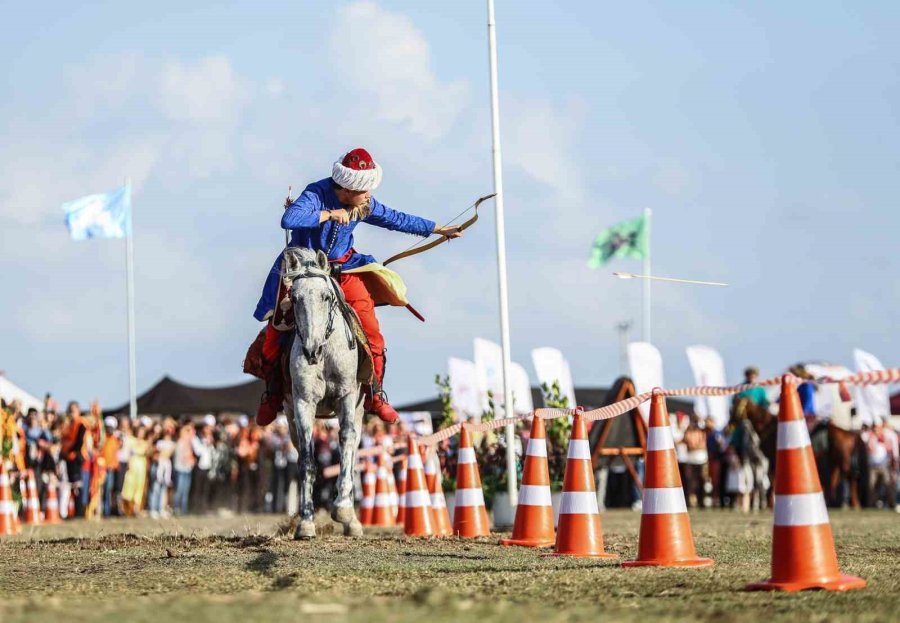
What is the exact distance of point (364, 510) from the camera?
76.0 ft

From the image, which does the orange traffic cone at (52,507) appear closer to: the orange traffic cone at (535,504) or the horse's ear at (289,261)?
the horse's ear at (289,261)

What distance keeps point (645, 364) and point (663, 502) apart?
1985 centimetres

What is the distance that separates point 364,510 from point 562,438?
20.3 feet

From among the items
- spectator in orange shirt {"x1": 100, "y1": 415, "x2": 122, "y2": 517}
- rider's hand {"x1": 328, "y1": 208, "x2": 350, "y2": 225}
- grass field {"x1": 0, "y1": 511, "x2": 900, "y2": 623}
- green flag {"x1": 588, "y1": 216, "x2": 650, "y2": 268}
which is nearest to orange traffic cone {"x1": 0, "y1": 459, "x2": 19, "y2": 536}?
grass field {"x1": 0, "y1": 511, "x2": 900, "y2": 623}

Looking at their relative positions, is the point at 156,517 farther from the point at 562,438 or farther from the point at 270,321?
the point at 270,321

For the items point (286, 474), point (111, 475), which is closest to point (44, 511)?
point (111, 475)

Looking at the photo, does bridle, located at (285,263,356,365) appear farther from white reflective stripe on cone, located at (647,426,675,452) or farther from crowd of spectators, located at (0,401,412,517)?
crowd of spectators, located at (0,401,412,517)

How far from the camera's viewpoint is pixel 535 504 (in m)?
11.7

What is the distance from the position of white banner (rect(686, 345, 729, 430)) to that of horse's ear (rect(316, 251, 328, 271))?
25.7 m

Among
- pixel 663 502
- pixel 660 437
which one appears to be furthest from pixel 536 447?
pixel 663 502

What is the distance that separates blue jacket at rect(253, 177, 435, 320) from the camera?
12.2 m

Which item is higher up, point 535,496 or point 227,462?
point 227,462

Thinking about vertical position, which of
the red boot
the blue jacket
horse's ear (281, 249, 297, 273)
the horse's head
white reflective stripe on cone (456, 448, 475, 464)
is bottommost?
white reflective stripe on cone (456, 448, 475, 464)

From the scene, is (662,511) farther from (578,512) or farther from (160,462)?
(160,462)
